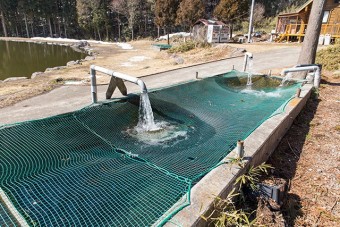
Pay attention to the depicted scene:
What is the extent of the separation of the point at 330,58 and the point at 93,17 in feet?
108

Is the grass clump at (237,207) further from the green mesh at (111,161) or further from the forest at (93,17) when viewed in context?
the forest at (93,17)

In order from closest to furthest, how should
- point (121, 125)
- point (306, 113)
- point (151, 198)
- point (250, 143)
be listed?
point (151, 198) < point (250, 143) < point (121, 125) < point (306, 113)

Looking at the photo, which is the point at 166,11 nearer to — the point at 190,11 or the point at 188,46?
the point at 190,11

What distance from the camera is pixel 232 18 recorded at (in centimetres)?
2180

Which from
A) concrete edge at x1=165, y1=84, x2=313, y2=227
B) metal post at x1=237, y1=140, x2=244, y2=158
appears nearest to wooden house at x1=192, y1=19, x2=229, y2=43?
concrete edge at x1=165, y1=84, x2=313, y2=227

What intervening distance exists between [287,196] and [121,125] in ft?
8.46

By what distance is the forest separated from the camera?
104 ft

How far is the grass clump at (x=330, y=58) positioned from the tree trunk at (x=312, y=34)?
2175 mm

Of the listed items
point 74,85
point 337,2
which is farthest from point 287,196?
point 337,2

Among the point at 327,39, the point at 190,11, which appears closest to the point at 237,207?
the point at 327,39

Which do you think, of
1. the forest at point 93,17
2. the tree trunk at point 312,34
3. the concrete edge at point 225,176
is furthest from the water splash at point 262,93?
the forest at point 93,17

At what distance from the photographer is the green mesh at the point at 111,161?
6.33ft

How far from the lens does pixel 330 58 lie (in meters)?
8.83

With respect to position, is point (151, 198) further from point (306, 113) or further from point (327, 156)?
point (306, 113)
